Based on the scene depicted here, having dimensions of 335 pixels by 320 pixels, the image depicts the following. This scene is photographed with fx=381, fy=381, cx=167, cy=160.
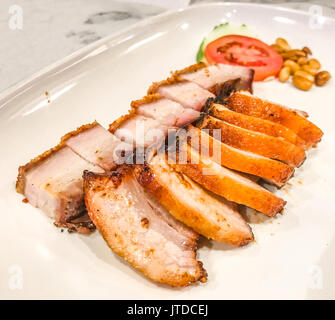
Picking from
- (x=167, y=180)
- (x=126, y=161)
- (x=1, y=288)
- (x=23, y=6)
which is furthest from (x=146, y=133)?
(x=23, y=6)

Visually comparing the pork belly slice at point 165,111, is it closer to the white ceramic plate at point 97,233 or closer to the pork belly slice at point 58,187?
the white ceramic plate at point 97,233

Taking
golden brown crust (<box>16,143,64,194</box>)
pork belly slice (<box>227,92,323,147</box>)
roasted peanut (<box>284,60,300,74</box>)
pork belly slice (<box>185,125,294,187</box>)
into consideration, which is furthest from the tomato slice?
golden brown crust (<box>16,143,64,194</box>)

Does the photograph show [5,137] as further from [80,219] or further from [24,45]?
[24,45]

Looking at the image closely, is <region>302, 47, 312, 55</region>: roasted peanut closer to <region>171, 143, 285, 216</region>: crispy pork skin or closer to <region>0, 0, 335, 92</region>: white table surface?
<region>0, 0, 335, 92</region>: white table surface

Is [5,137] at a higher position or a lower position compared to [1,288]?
higher

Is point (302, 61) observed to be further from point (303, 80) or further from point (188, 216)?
point (188, 216)
